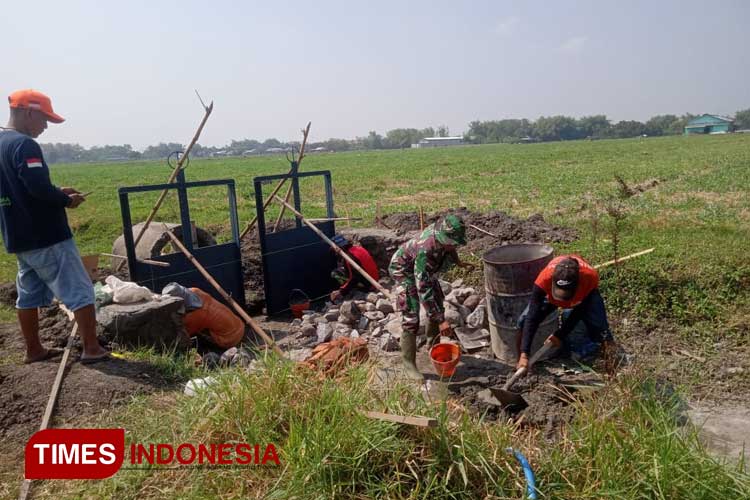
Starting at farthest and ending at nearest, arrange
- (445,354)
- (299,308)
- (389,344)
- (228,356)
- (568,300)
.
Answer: (299,308) → (389,344) → (228,356) → (445,354) → (568,300)

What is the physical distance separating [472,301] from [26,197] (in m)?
4.49

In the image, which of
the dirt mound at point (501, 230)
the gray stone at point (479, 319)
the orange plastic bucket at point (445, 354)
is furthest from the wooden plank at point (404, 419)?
the dirt mound at point (501, 230)

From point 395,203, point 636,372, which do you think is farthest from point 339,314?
point 395,203

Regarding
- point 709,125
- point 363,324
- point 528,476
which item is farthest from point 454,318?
point 709,125

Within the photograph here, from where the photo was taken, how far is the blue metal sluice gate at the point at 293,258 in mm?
7598

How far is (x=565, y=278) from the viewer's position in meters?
4.19

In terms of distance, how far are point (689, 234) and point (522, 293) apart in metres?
3.79

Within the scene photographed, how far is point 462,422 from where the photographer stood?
2834mm

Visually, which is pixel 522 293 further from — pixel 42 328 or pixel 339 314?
pixel 42 328

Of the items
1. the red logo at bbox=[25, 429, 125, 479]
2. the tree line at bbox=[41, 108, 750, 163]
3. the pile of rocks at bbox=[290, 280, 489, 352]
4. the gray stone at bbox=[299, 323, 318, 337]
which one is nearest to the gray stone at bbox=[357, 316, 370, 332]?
the pile of rocks at bbox=[290, 280, 489, 352]

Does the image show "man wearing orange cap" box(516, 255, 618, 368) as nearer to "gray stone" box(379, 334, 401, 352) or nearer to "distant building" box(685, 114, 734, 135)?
"gray stone" box(379, 334, 401, 352)

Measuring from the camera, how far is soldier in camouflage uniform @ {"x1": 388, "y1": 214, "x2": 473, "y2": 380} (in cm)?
486

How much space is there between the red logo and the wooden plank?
1.37m

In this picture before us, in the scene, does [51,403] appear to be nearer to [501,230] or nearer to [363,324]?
[363,324]
